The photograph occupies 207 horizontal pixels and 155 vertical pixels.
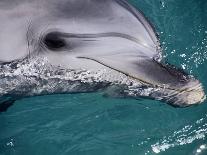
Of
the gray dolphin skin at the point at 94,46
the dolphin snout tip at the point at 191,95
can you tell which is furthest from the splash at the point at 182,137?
the dolphin snout tip at the point at 191,95

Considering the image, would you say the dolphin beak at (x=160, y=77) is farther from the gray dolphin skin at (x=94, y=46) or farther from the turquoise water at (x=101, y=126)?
the turquoise water at (x=101, y=126)

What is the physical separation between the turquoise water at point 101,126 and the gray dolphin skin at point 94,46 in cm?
137

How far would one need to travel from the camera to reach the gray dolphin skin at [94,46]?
431cm

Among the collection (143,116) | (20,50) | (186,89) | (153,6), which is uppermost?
(153,6)

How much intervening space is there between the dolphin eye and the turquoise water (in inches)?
65.4

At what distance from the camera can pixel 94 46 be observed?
4.45m

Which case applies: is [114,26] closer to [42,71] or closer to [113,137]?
[42,71]

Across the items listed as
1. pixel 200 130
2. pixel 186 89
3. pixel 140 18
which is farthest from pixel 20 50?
pixel 200 130

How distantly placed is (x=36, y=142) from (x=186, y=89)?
2.98m

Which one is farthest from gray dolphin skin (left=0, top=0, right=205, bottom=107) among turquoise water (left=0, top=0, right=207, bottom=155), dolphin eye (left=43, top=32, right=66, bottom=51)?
turquoise water (left=0, top=0, right=207, bottom=155)

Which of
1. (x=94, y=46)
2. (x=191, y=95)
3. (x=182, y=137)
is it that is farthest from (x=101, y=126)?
(x=191, y=95)

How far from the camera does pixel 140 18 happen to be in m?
4.54

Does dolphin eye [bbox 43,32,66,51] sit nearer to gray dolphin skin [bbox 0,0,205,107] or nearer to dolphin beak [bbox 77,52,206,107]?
gray dolphin skin [bbox 0,0,205,107]

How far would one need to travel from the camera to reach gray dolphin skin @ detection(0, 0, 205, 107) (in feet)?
14.1
